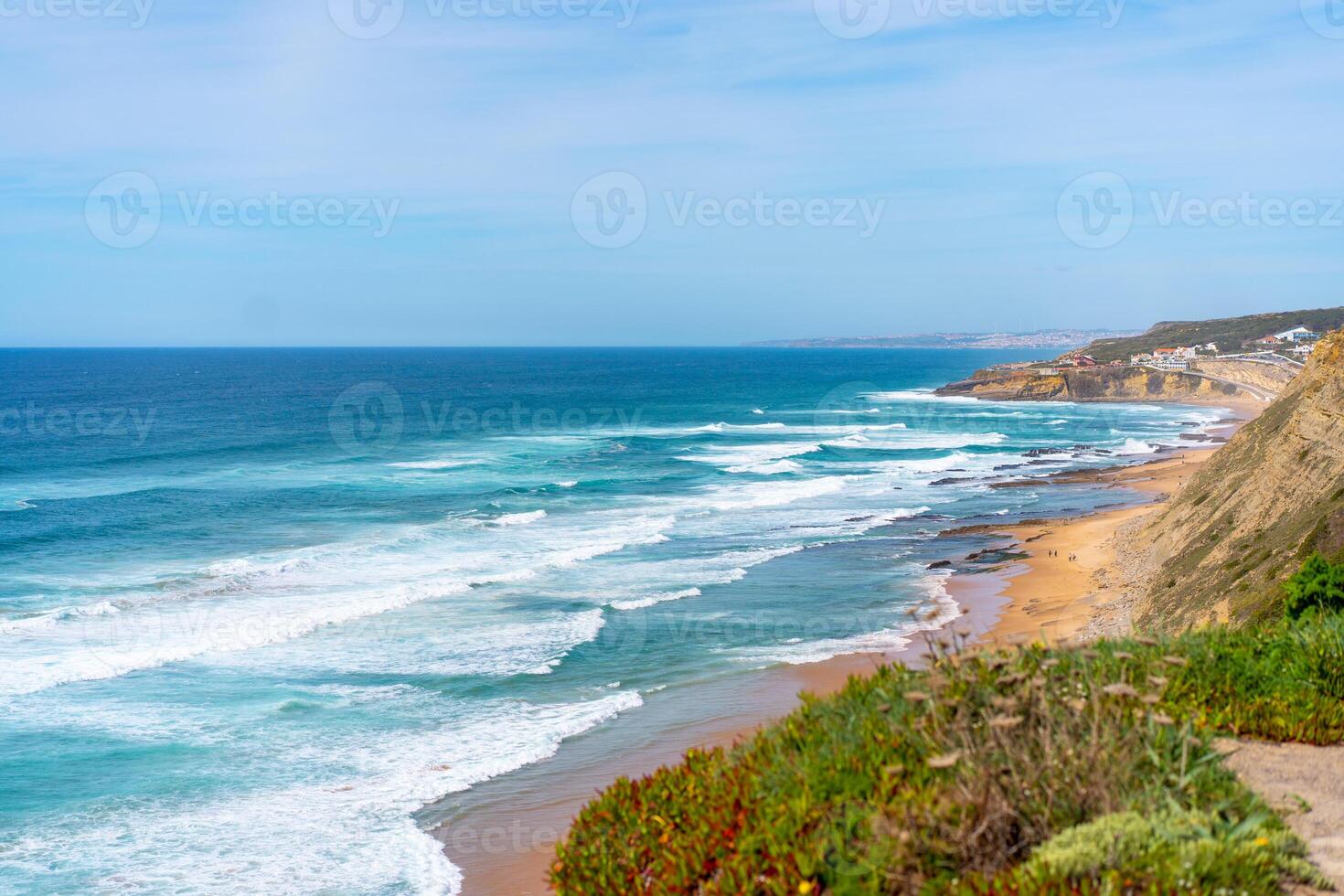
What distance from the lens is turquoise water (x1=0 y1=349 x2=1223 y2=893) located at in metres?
14.9

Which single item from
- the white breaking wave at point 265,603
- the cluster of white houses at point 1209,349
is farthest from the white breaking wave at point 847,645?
the cluster of white houses at point 1209,349

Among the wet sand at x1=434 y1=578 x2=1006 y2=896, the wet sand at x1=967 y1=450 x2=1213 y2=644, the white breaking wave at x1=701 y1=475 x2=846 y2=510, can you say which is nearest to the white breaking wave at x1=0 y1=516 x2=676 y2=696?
the white breaking wave at x1=701 y1=475 x2=846 y2=510

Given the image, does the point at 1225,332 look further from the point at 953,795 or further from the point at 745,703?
the point at 953,795

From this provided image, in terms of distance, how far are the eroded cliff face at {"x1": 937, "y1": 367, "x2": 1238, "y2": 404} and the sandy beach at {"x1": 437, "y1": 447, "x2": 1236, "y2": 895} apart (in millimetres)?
75722

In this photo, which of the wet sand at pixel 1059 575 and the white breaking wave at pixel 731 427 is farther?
the white breaking wave at pixel 731 427

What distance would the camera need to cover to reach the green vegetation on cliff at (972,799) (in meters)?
5.27

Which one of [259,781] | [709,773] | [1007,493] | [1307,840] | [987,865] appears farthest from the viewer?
[1007,493]

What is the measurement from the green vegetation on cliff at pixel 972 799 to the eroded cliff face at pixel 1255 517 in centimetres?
1021

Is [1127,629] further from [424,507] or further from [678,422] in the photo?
[678,422]

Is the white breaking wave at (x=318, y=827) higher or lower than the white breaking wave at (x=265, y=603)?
lower

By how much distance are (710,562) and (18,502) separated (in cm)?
2851

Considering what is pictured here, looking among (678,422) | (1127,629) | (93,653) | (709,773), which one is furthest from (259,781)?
(678,422)

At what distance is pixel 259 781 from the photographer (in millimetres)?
15984

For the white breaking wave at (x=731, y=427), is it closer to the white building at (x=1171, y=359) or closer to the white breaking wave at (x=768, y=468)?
the white breaking wave at (x=768, y=468)
